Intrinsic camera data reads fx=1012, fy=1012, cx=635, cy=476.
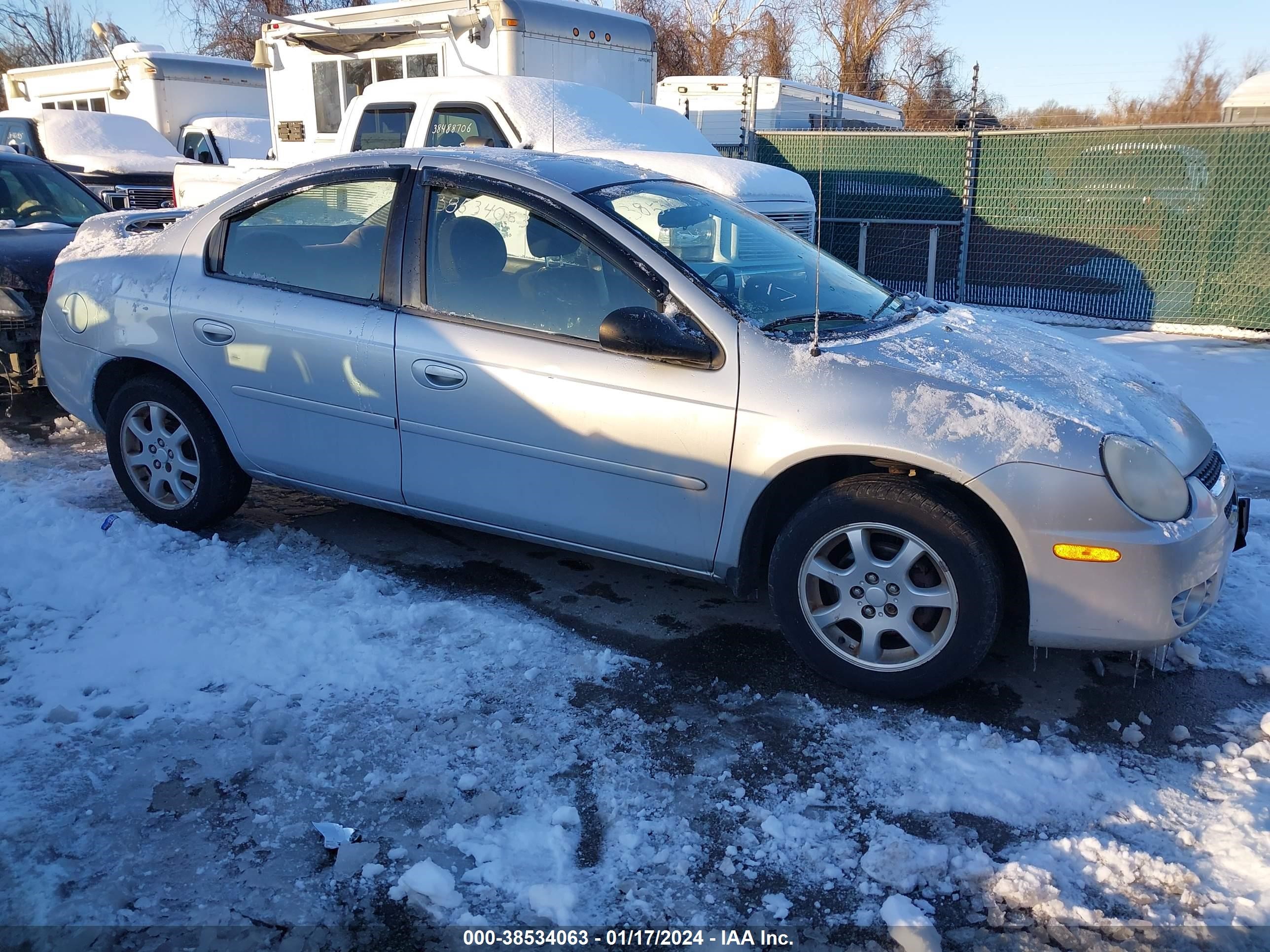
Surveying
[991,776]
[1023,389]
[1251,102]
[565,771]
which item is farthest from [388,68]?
[1251,102]

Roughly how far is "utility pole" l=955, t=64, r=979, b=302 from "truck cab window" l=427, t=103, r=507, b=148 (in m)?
5.86

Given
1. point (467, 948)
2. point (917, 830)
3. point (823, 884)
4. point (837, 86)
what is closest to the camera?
point (467, 948)

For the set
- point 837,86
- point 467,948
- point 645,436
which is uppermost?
point 837,86

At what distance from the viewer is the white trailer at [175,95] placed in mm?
17016

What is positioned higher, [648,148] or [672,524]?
[648,148]

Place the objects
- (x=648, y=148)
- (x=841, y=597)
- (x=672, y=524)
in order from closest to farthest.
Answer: (x=841, y=597) < (x=672, y=524) < (x=648, y=148)

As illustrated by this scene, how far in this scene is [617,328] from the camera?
139 inches

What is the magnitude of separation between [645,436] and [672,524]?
1.09 feet

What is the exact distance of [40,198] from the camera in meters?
8.26

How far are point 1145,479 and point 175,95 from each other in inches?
732

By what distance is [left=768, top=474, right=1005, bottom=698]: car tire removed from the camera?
10.5ft

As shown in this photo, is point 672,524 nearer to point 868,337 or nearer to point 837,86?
point 868,337

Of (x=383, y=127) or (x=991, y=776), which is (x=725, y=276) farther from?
(x=383, y=127)

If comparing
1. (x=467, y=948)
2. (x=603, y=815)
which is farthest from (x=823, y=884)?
(x=467, y=948)
